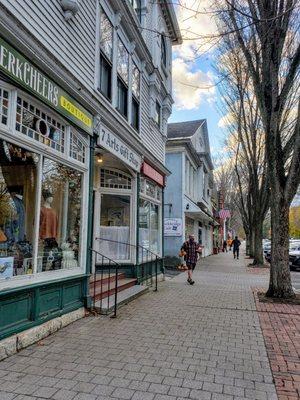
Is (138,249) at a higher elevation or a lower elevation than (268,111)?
lower

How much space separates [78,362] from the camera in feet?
16.0

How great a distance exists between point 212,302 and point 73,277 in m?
4.22

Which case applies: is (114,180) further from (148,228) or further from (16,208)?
(16,208)

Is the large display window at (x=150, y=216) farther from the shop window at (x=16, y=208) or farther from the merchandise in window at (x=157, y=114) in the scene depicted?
the shop window at (x=16, y=208)

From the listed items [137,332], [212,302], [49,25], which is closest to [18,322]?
[137,332]

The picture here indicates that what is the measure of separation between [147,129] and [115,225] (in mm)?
3646

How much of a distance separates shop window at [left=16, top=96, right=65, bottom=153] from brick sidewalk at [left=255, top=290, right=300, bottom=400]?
15.5 ft

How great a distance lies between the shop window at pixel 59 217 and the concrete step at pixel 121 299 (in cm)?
106

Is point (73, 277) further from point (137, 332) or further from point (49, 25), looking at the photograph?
point (49, 25)

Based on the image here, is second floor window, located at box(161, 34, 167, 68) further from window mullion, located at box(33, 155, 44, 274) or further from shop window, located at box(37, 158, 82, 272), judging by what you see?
window mullion, located at box(33, 155, 44, 274)

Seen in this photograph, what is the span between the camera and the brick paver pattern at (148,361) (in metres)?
4.09

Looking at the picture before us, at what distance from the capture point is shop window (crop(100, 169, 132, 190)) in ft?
35.9

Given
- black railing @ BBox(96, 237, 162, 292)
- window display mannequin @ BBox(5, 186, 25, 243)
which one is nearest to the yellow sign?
window display mannequin @ BBox(5, 186, 25, 243)

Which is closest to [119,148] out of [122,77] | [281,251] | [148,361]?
[122,77]
